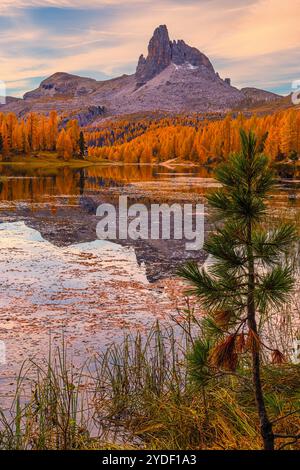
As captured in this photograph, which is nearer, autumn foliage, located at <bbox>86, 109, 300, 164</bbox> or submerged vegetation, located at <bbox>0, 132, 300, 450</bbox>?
submerged vegetation, located at <bbox>0, 132, 300, 450</bbox>

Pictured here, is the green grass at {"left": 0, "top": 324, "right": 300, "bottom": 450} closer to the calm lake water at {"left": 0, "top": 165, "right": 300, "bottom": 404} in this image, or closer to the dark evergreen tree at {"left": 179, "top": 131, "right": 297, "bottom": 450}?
the dark evergreen tree at {"left": 179, "top": 131, "right": 297, "bottom": 450}

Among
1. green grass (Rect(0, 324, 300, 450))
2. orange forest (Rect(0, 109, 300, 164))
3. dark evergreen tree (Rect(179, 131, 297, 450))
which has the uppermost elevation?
orange forest (Rect(0, 109, 300, 164))

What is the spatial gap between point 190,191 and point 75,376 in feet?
134

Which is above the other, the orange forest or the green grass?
the orange forest

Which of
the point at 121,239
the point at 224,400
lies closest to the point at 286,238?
the point at 224,400

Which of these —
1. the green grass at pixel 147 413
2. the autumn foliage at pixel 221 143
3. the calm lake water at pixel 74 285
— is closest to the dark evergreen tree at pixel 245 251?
the calm lake water at pixel 74 285

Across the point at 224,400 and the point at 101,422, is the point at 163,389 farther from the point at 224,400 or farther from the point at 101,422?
the point at 224,400

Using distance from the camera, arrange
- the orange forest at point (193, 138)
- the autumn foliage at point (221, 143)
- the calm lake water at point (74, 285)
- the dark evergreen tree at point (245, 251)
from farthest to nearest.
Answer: the orange forest at point (193, 138)
the autumn foliage at point (221, 143)
the calm lake water at point (74, 285)
the dark evergreen tree at point (245, 251)

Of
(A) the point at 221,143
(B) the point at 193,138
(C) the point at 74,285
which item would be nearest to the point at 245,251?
(C) the point at 74,285

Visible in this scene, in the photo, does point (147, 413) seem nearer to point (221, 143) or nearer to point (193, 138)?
point (221, 143)

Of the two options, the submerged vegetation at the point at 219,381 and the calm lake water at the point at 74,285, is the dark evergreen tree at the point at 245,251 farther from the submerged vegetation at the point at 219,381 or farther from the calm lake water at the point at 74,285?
the calm lake water at the point at 74,285

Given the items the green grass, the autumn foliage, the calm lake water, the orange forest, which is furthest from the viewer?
the orange forest

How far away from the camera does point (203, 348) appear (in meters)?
4.55

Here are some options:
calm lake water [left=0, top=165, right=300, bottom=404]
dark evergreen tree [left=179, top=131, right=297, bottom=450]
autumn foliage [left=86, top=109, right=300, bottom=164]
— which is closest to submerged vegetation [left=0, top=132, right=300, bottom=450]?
dark evergreen tree [left=179, top=131, right=297, bottom=450]
